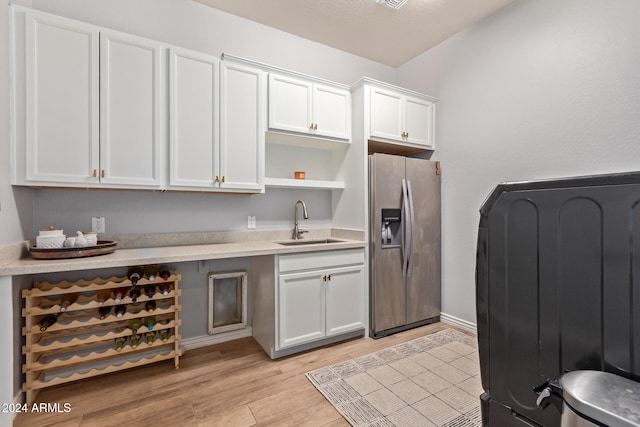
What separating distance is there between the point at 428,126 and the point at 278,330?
101 inches

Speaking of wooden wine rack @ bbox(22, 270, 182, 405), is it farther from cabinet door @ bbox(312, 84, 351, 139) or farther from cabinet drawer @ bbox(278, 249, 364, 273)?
cabinet door @ bbox(312, 84, 351, 139)

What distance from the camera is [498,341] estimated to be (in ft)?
2.82

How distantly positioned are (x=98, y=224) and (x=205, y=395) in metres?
1.46

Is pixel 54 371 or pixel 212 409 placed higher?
pixel 54 371

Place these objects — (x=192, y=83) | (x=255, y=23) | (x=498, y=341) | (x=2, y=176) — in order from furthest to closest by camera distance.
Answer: (x=255, y=23) → (x=192, y=83) → (x=2, y=176) → (x=498, y=341)

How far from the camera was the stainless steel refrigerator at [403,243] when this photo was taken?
9.06 feet

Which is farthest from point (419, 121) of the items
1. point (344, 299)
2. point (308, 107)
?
point (344, 299)

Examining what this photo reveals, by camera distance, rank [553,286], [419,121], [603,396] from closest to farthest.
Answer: [603,396], [553,286], [419,121]

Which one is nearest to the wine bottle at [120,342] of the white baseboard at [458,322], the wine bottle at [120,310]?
the wine bottle at [120,310]

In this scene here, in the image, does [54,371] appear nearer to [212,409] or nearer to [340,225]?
[212,409]

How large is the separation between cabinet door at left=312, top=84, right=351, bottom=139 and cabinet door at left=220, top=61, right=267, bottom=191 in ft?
1.65

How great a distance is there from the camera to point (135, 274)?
2.11 metres

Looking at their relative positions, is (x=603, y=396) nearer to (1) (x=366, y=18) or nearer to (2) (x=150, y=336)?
(2) (x=150, y=336)

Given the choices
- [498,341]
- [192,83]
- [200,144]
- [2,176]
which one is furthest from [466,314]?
[2,176]
